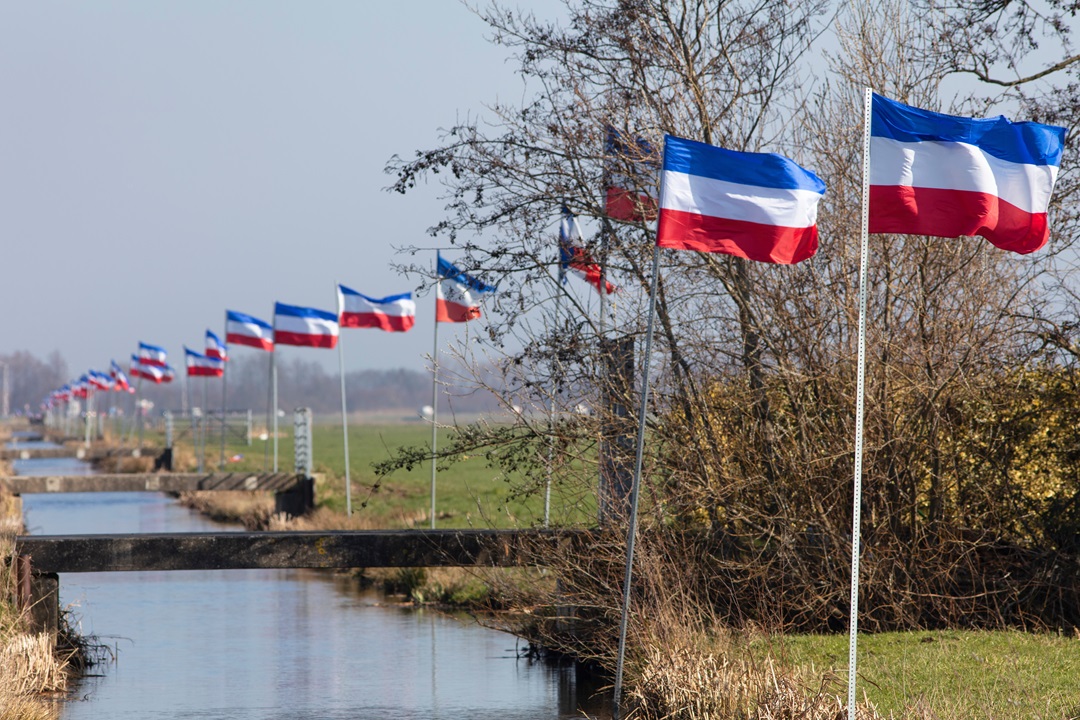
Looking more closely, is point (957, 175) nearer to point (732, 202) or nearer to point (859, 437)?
point (732, 202)

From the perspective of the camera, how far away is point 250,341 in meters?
36.1

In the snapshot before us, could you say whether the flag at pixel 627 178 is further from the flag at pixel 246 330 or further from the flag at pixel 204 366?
the flag at pixel 204 366

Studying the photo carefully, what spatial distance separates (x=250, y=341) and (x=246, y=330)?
49 centimetres

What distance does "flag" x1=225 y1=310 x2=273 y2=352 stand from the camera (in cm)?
3616

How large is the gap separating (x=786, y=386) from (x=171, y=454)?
3678 centimetres

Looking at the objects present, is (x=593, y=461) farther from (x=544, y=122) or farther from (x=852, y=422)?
(x=544, y=122)

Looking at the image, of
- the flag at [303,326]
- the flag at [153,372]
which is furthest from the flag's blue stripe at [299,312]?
the flag at [153,372]

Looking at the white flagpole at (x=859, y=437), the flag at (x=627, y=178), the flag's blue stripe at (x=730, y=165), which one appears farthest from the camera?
the flag at (x=627, y=178)

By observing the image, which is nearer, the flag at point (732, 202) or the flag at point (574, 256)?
the flag at point (732, 202)

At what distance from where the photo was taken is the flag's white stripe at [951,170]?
9.17 metres

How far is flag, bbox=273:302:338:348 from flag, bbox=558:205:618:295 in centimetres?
1735

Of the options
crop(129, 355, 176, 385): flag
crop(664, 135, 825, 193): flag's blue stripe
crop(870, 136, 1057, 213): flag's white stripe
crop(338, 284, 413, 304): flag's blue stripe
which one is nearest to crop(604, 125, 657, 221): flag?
crop(664, 135, 825, 193): flag's blue stripe

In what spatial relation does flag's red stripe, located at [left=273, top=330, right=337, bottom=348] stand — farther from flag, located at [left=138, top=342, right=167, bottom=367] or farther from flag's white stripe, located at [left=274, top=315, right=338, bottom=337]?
flag, located at [left=138, top=342, right=167, bottom=367]

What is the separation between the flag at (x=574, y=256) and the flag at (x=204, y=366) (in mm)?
31708
